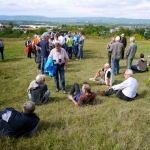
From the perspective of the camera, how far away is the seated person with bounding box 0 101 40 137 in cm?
387

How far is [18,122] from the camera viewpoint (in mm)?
3912

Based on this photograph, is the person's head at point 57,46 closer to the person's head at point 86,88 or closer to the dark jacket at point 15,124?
the person's head at point 86,88

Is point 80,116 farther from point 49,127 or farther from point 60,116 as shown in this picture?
point 49,127

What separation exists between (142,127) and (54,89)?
3.84 meters

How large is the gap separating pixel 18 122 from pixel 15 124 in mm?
66

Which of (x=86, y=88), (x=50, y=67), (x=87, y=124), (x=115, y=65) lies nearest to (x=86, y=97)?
(x=86, y=88)

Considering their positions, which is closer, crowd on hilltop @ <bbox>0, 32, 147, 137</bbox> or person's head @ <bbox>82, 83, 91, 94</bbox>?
crowd on hilltop @ <bbox>0, 32, 147, 137</bbox>

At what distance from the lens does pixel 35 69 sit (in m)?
10.8

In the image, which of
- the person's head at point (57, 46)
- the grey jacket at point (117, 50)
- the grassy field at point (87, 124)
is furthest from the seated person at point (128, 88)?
the grey jacket at point (117, 50)

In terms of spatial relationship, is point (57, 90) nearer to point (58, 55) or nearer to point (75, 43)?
point (58, 55)

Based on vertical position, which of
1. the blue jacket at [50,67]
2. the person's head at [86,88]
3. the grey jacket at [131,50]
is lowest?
the person's head at [86,88]

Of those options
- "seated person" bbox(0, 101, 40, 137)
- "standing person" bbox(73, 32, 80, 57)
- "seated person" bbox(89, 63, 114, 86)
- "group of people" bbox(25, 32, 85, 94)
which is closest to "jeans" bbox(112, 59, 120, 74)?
"seated person" bbox(89, 63, 114, 86)

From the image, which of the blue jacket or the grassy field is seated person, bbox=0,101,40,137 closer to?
the grassy field

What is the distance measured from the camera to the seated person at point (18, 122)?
3.87 m
